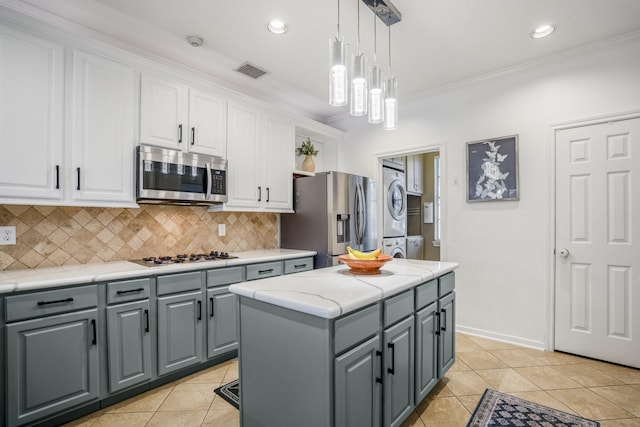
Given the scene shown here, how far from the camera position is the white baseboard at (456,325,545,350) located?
3051 mm

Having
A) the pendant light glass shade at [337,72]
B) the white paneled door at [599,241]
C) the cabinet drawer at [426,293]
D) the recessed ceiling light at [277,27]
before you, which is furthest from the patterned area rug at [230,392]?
the white paneled door at [599,241]

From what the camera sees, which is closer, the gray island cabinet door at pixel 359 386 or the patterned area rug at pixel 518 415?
the gray island cabinet door at pixel 359 386

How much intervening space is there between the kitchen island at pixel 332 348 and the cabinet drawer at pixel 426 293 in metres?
0.01

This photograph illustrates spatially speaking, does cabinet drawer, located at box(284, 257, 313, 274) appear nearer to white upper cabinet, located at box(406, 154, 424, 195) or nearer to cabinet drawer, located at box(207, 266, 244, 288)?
cabinet drawer, located at box(207, 266, 244, 288)

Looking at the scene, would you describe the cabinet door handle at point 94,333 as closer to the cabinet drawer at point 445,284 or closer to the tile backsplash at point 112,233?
the tile backsplash at point 112,233

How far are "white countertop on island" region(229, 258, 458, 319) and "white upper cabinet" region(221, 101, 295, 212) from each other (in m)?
1.57

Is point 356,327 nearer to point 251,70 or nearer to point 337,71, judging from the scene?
point 337,71

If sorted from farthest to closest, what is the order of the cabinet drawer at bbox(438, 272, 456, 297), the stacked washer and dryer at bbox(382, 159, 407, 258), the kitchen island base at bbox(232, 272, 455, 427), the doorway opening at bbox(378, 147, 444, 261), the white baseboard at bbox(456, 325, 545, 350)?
1. the doorway opening at bbox(378, 147, 444, 261)
2. the stacked washer and dryer at bbox(382, 159, 407, 258)
3. the white baseboard at bbox(456, 325, 545, 350)
4. the cabinet drawer at bbox(438, 272, 456, 297)
5. the kitchen island base at bbox(232, 272, 455, 427)

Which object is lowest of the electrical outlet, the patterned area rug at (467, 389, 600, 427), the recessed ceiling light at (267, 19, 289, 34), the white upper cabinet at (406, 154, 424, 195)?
the patterned area rug at (467, 389, 600, 427)

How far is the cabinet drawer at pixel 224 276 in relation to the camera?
260cm

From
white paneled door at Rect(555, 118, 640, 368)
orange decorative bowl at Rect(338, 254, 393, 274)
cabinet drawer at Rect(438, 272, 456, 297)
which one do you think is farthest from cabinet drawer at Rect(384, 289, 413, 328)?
white paneled door at Rect(555, 118, 640, 368)

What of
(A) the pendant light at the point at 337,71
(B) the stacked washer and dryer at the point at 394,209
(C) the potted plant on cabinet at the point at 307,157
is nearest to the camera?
(A) the pendant light at the point at 337,71

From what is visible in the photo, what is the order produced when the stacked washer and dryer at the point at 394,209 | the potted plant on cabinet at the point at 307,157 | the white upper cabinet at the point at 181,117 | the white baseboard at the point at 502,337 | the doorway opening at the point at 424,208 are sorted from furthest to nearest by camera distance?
the doorway opening at the point at 424,208 → the stacked washer and dryer at the point at 394,209 → the potted plant on cabinet at the point at 307,157 → the white baseboard at the point at 502,337 → the white upper cabinet at the point at 181,117

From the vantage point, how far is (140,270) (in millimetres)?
2195
